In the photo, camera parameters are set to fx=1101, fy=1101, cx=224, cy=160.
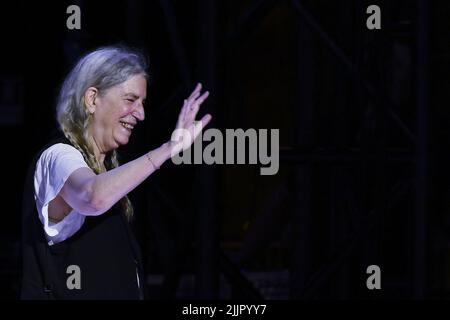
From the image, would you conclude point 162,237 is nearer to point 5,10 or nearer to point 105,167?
point 5,10

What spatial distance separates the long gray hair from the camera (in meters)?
3.34

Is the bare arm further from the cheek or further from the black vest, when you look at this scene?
the cheek

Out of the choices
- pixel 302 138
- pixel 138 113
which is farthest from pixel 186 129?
pixel 302 138

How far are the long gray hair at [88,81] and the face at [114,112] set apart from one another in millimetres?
19

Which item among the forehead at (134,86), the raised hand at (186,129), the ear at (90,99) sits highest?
the forehead at (134,86)

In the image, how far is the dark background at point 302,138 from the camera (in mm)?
4225

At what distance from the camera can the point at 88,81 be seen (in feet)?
11.1

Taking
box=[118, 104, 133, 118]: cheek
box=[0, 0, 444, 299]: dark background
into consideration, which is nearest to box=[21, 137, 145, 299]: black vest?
box=[118, 104, 133, 118]: cheek

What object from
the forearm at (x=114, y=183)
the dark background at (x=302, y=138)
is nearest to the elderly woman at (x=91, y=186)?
the forearm at (x=114, y=183)

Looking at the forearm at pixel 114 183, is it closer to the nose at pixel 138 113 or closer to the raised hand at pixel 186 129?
the raised hand at pixel 186 129

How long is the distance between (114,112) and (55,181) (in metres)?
0.36

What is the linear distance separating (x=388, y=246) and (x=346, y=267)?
2.74 metres

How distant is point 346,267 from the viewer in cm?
543

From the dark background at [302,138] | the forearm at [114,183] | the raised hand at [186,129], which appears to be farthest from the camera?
the dark background at [302,138]
